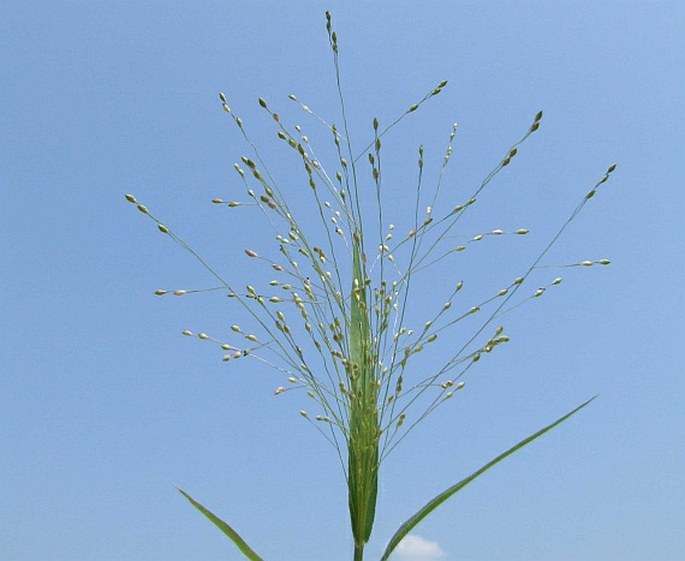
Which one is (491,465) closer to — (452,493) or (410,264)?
(452,493)

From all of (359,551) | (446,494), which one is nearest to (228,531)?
(359,551)

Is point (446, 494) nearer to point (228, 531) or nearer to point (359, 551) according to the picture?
point (359, 551)

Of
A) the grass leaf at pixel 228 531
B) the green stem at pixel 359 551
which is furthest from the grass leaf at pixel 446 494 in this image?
the grass leaf at pixel 228 531

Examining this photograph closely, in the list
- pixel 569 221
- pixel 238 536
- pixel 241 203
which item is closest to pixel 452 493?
pixel 238 536

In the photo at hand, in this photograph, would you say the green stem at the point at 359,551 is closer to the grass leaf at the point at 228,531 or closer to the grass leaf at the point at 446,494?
the grass leaf at the point at 446,494

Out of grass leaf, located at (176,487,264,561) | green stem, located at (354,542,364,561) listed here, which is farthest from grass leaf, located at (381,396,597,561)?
grass leaf, located at (176,487,264,561)
